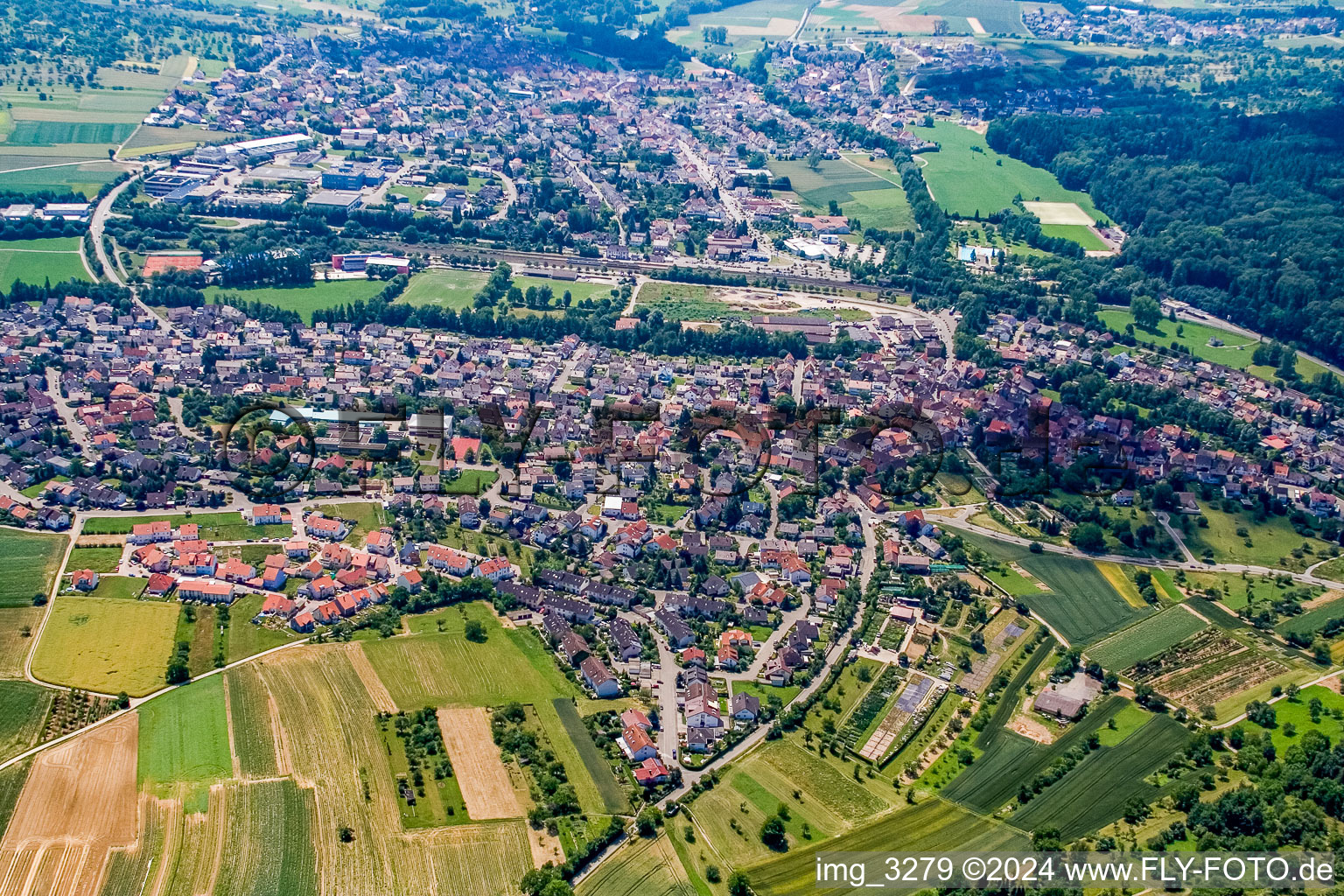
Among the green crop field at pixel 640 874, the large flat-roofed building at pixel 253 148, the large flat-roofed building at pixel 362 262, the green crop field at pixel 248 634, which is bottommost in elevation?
the green crop field at pixel 640 874

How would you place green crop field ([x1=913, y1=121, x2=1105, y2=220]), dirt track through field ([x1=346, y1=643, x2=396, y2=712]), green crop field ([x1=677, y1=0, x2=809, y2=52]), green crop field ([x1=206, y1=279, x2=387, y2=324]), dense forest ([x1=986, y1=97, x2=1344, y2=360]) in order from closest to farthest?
dirt track through field ([x1=346, y1=643, x2=396, y2=712]), green crop field ([x1=206, y1=279, x2=387, y2=324]), dense forest ([x1=986, y1=97, x2=1344, y2=360]), green crop field ([x1=913, y1=121, x2=1105, y2=220]), green crop field ([x1=677, y1=0, x2=809, y2=52])

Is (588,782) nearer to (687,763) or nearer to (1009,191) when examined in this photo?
(687,763)

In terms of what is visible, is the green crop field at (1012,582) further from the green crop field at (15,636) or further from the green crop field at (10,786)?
the green crop field at (15,636)

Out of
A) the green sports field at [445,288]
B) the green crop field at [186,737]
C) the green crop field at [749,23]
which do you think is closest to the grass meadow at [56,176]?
the green sports field at [445,288]

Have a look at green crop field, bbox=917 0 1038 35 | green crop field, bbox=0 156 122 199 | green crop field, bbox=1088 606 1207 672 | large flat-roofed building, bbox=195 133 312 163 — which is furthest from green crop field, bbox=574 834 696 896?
green crop field, bbox=917 0 1038 35

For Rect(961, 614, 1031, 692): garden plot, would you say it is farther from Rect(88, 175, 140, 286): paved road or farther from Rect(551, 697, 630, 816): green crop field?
Rect(88, 175, 140, 286): paved road

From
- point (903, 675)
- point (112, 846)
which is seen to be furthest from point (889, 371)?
point (112, 846)
